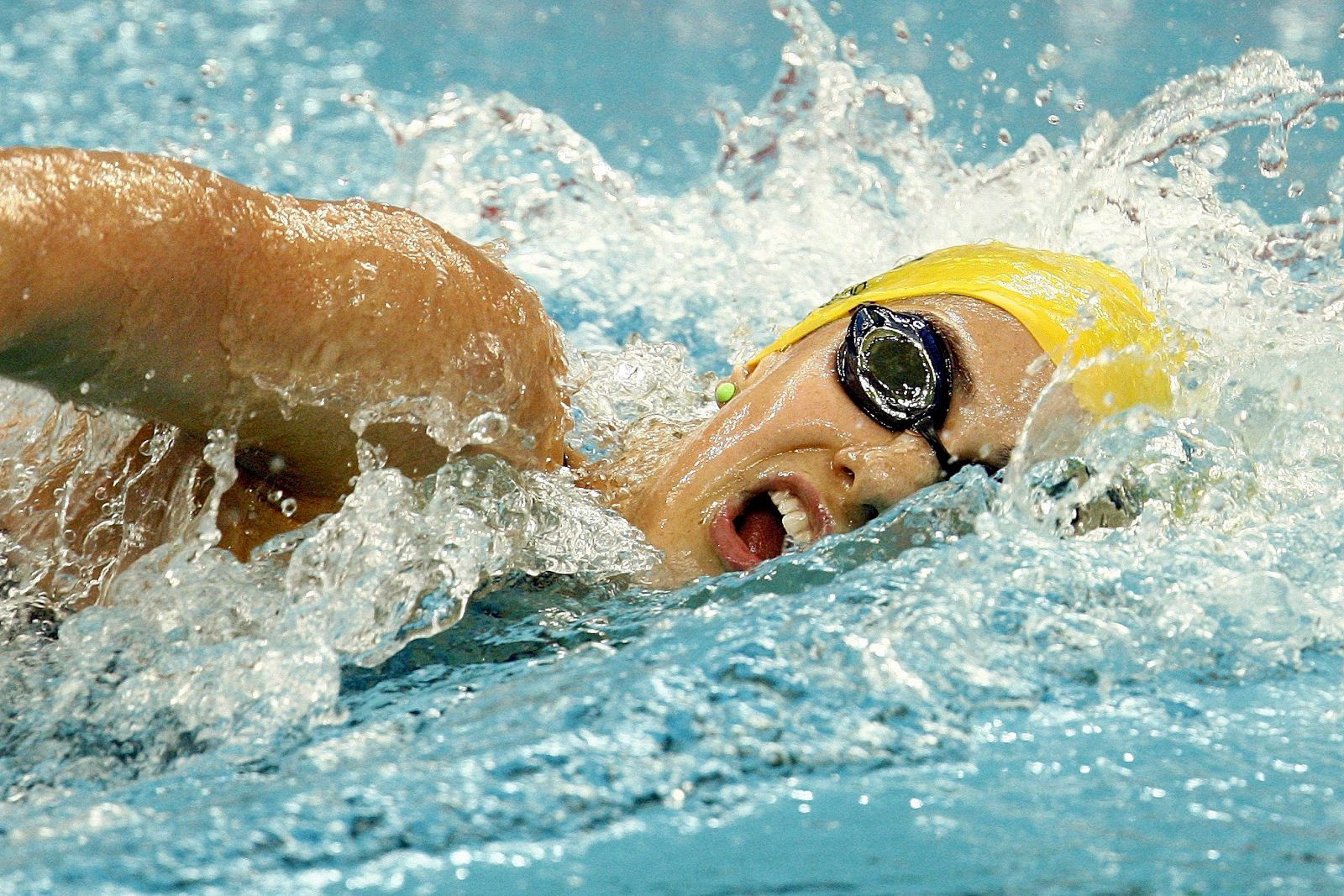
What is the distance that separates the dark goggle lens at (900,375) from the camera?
1896mm

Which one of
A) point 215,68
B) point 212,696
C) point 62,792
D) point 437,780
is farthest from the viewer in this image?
point 215,68

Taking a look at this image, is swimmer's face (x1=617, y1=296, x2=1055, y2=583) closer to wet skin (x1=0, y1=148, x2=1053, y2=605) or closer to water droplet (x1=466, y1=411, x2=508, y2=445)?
wet skin (x1=0, y1=148, x2=1053, y2=605)

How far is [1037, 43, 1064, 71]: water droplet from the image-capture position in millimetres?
5254

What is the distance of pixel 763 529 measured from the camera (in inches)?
77.5

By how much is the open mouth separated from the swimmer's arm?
33 centimetres

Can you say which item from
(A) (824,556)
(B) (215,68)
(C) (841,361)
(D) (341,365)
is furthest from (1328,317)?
(B) (215,68)

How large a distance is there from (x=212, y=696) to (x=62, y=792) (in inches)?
6.8

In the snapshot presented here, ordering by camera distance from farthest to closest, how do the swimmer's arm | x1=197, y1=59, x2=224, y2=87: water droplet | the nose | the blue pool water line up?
x1=197, y1=59, x2=224, y2=87: water droplet < the nose < the swimmer's arm < the blue pool water

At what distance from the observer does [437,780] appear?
1.17 meters

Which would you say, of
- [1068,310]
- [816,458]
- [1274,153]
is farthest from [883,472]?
[1274,153]

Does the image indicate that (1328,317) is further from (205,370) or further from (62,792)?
(62,792)

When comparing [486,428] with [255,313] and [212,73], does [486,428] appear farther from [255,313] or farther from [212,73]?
[212,73]

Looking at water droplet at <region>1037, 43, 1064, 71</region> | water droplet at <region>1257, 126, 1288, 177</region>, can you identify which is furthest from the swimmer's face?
water droplet at <region>1037, 43, 1064, 71</region>

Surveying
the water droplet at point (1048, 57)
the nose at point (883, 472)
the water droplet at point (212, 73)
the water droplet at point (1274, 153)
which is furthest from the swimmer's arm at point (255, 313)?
the water droplet at point (1048, 57)
